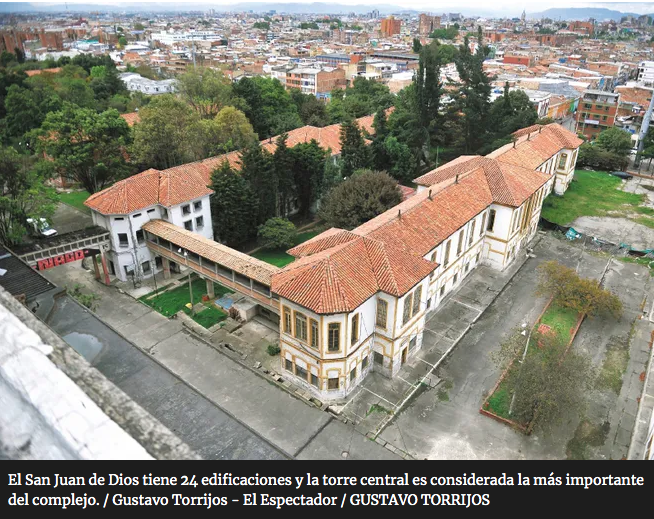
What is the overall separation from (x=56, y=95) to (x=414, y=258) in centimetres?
5273

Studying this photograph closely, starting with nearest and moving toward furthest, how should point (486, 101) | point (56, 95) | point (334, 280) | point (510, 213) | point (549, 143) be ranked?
1. point (334, 280)
2. point (510, 213)
3. point (549, 143)
4. point (486, 101)
5. point (56, 95)

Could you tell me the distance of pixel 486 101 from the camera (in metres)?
52.5

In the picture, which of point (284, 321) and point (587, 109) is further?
point (587, 109)


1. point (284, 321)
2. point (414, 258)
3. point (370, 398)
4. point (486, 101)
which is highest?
point (486, 101)

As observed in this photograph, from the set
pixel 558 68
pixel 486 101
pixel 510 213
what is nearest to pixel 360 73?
pixel 558 68

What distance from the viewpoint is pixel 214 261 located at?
31359 mm

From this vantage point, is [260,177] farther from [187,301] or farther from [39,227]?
[39,227]

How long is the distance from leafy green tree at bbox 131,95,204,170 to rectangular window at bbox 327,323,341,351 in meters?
26.9

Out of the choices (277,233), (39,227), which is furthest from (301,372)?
(39,227)

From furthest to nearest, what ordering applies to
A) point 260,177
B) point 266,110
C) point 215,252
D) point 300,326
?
1. point 266,110
2. point 260,177
3. point 215,252
4. point 300,326

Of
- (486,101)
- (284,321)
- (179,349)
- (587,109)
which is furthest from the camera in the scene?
(587,109)

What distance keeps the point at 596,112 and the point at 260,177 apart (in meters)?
72.1

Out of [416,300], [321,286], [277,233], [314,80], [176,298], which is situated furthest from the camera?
[314,80]

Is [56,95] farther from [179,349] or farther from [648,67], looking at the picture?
[648,67]
